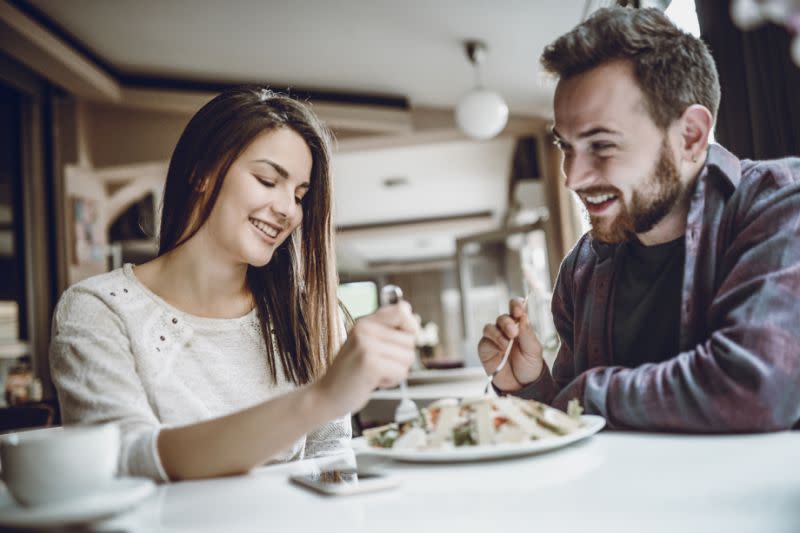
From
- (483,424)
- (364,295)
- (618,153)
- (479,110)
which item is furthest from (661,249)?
(364,295)

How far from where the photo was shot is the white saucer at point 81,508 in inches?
23.1

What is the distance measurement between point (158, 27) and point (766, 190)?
13.1 feet

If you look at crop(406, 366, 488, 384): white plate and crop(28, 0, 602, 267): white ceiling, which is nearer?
crop(406, 366, 488, 384): white plate

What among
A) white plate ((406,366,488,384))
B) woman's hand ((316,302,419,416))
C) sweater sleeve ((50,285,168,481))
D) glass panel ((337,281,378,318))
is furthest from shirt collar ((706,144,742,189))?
glass panel ((337,281,378,318))

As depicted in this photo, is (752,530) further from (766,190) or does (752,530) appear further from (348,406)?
(766,190)

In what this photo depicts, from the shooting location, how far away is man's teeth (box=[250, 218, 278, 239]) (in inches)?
55.9

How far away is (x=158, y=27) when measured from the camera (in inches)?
165

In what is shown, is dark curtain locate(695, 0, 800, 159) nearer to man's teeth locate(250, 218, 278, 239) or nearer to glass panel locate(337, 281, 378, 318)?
man's teeth locate(250, 218, 278, 239)

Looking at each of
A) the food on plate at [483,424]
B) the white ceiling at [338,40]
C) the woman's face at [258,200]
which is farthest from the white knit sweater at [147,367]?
the white ceiling at [338,40]

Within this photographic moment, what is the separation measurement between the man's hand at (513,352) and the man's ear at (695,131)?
0.42 meters

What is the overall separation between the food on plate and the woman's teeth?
1.51 ft

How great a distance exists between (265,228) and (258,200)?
7 cm

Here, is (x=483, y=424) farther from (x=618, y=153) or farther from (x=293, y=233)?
(x=293, y=233)

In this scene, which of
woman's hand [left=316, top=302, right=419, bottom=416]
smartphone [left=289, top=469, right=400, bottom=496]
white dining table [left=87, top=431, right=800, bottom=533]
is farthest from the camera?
woman's hand [left=316, top=302, right=419, bottom=416]
